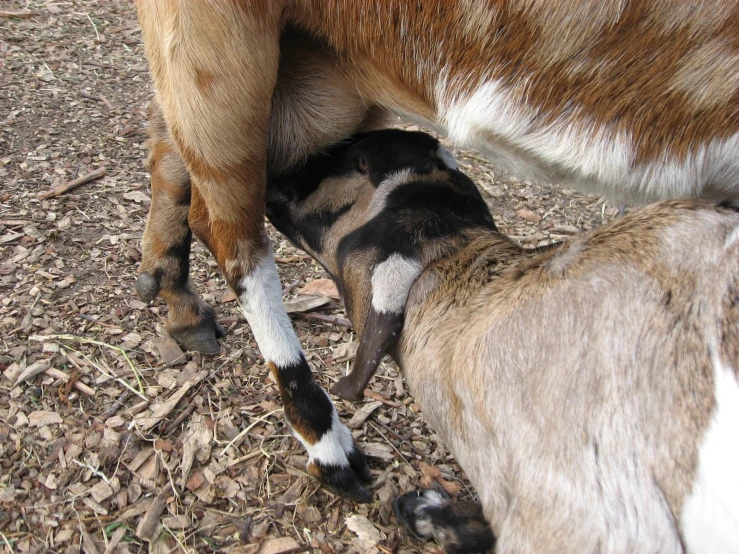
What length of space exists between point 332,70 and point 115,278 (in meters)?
2.02

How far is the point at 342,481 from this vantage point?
3.17 meters

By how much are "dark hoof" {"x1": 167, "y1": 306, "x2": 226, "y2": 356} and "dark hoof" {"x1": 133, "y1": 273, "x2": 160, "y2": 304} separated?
0.21 meters

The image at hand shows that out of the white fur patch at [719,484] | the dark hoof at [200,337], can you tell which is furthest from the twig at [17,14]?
the white fur patch at [719,484]

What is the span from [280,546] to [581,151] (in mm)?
1945

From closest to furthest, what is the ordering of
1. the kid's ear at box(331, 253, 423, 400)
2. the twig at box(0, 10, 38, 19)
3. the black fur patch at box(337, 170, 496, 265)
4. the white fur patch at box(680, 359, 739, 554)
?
the white fur patch at box(680, 359, 739, 554)
the kid's ear at box(331, 253, 423, 400)
the black fur patch at box(337, 170, 496, 265)
the twig at box(0, 10, 38, 19)

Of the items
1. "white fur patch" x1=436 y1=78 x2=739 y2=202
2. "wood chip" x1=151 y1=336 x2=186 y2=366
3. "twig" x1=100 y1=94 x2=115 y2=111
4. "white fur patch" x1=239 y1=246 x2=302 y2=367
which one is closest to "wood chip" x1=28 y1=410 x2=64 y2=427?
"wood chip" x1=151 y1=336 x2=186 y2=366

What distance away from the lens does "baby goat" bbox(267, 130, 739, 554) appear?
217cm

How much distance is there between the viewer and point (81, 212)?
4582mm

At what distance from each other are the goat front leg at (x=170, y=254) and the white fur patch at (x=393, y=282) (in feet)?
4.47

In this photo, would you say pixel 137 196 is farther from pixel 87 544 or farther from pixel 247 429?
pixel 87 544

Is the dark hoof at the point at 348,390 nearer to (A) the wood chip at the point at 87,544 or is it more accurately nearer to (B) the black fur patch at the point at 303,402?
(B) the black fur patch at the point at 303,402

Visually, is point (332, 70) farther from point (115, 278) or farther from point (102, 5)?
point (102, 5)

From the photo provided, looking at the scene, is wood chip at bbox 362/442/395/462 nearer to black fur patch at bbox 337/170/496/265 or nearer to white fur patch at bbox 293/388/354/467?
white fur patch at bbox 293/388/354/467

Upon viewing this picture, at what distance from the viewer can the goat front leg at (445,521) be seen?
291 cm
